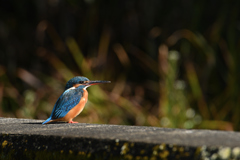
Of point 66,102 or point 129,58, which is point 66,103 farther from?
point 129,58

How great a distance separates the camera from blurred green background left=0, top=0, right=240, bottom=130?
3.55 m

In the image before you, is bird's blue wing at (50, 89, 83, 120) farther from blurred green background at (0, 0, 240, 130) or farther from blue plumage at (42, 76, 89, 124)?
blurred green background at (0, 0, 240, 130)

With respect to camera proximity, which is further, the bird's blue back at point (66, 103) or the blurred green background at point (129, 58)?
the blurred green background at point (129, 58)

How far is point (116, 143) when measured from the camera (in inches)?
57.5

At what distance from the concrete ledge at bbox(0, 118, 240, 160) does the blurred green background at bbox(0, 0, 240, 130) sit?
68.9 inches

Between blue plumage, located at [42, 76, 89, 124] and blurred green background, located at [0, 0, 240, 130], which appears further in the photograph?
blurred green background, located at [0, 0, 240, 130]

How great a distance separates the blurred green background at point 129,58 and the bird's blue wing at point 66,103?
1196 millimetres

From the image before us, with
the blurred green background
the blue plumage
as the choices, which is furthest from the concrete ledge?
the blurred green background

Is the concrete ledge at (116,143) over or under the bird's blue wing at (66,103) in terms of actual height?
over

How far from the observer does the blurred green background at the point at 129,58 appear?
355 cm

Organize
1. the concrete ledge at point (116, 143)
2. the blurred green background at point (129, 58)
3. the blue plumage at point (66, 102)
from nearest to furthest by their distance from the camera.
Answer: the concrete ledge at point (116, 143), the blue plumage at point (66, 102), the blurred green background at point (129, 58)

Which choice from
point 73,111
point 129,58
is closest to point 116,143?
point 73,111

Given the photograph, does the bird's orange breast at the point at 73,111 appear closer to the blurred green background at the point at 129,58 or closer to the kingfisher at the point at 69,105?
the kingfisher at the point at 69,105

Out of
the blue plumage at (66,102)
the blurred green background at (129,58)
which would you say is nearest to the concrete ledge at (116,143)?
the blue plumage at (66,102)
